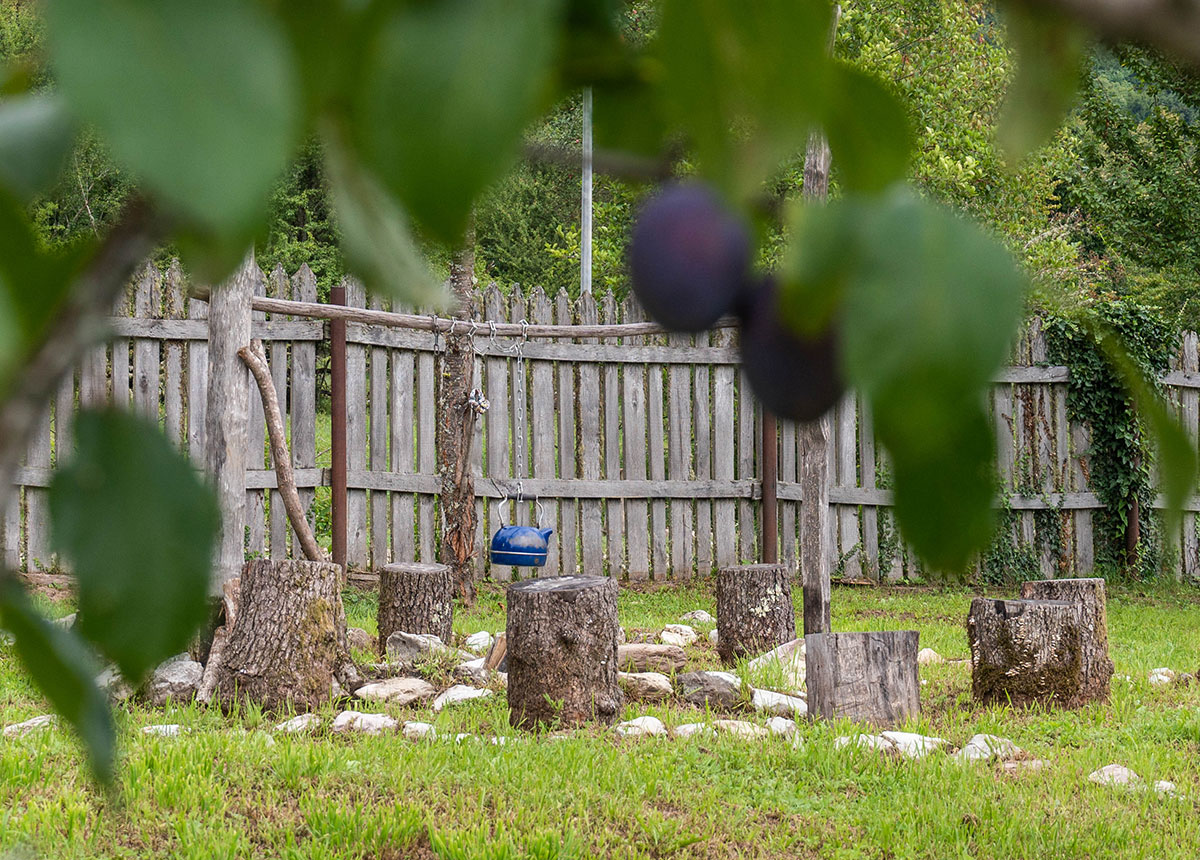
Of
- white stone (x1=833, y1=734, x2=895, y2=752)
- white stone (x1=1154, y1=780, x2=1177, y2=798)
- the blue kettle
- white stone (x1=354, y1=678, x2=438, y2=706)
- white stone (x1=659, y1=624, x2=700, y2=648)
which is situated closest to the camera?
white stone (x1=1154, y1=780, x2=1177, y2=798)

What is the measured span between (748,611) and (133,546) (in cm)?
518

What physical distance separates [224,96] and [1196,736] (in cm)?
449

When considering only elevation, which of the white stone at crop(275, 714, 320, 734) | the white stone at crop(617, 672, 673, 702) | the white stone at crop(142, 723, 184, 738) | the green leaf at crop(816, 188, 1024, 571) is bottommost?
the white stone at crop(617, 672, 673, 702)

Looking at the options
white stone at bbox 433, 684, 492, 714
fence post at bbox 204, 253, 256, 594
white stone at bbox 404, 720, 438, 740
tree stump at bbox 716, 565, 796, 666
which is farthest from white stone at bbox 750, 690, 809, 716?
fence post at bbox 204, 253, 256, 594

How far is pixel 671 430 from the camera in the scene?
296 inches

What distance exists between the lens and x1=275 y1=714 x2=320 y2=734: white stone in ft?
11.7

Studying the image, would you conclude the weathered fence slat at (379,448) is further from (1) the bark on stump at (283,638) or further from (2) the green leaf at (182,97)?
(2) the green leaf at (182,97)

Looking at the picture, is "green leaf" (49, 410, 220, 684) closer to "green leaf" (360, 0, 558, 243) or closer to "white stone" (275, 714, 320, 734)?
"green leaf" (360, 0, 558, 243)

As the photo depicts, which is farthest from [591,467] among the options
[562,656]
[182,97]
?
[182,97]

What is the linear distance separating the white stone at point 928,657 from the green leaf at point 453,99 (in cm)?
542

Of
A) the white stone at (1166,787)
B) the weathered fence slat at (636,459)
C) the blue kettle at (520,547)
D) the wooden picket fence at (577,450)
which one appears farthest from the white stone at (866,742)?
the weathered fence slat at (636,459)

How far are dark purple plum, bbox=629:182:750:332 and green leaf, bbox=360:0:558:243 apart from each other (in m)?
0.08

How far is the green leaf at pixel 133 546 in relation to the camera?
20 cm

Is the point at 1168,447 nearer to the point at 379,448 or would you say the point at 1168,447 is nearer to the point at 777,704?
the point at 777,704
